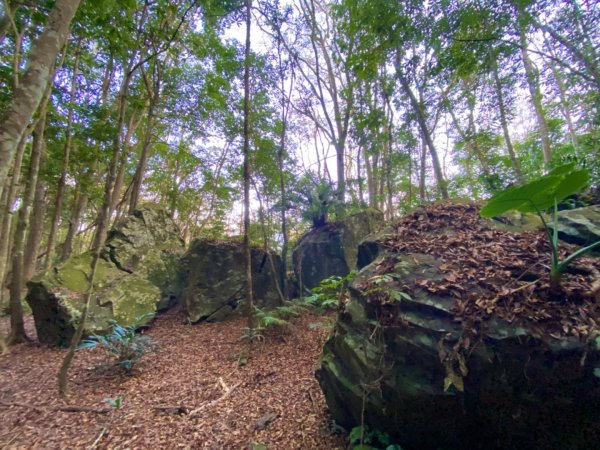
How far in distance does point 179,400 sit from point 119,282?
150 inches

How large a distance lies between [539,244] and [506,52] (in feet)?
15.3

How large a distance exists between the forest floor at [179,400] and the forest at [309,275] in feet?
0.10

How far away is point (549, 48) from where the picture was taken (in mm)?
5617

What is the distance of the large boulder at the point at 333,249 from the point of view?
271 inches

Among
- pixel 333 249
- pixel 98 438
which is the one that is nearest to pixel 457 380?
pixel 98 438

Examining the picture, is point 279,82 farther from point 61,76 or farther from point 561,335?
point 561,335

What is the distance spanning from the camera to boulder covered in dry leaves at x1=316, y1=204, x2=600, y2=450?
1.69 meters

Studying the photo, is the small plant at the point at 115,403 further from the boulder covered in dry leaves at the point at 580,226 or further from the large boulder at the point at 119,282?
the boulder covered in dry leaves at the point at 580,226

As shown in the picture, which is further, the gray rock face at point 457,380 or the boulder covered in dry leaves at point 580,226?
the boulder covered in dry leaves at point 580,226

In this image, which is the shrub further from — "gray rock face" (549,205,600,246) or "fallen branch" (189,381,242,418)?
"gray rock face" (549,205,600,246)

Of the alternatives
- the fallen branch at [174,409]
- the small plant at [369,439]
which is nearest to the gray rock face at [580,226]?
the small plant at [369,439]

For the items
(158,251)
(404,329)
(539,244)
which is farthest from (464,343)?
(158,251)

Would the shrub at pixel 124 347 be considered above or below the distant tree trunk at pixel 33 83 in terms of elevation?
below

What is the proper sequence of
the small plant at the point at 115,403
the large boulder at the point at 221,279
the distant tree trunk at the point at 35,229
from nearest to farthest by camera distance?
the small plant at the point at 115,403 < the large boulder at the point at 221,279 < the distant tree trunk at the point at 35,229
